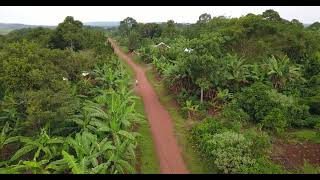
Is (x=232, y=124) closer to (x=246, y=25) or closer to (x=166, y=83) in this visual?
(x=166, y=83)

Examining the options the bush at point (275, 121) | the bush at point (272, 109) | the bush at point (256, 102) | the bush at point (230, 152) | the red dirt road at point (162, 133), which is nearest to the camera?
the bush at point (230, 152)

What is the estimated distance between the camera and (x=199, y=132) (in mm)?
15992

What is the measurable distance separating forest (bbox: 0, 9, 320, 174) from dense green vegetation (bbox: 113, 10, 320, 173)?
0.06m

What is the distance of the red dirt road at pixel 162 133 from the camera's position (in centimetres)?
1367

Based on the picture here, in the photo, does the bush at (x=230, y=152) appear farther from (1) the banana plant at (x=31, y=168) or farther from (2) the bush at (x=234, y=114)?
(1) the banana plant at (x=31, y=168)

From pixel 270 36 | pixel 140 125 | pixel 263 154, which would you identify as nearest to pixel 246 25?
pixel 270 36

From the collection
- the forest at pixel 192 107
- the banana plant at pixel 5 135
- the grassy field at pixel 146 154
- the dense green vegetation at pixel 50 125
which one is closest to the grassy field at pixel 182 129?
the forest at pixel 192 107

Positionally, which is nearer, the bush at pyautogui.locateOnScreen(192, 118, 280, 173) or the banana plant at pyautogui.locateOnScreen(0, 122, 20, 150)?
the bush at pyautogui.locateOnScreen(192, 118, 280, 173)

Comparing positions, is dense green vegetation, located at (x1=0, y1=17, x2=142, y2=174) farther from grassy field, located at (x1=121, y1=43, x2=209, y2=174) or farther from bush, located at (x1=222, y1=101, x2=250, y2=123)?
bush, located at (x1=222, y1=101, x2=250, y2=123)

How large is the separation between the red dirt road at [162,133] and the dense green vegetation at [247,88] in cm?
103

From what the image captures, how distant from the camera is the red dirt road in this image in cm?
1367

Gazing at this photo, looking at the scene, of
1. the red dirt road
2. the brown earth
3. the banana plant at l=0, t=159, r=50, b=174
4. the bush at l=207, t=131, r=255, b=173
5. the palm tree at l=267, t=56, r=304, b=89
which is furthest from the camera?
the palm tree at l=267, t=56, r=304, b=89

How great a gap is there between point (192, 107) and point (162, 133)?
3151 millimetres

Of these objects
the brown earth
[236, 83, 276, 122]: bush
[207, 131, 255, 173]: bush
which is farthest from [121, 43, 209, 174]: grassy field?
the brown earth
